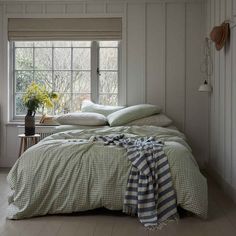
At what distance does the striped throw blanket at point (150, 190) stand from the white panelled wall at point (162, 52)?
6.90 ft

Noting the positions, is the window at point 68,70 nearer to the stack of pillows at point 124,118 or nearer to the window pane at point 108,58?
the window pane at point 108,58

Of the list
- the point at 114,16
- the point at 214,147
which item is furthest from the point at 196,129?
the point at 114,16

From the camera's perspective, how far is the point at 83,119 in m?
4.53

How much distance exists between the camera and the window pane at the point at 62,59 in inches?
Result: 209

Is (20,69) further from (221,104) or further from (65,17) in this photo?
(221,104)

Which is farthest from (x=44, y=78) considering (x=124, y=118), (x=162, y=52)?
(x=162, y=52)

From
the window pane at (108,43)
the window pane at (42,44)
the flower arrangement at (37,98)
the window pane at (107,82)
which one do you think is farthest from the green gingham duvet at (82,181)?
the window pane at (42,44)

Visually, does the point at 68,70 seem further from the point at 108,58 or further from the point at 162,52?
the point at 162,52

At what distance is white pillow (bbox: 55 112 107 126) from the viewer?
4520mm

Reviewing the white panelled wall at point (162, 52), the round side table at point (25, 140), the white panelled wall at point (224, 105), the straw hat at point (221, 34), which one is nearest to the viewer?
the white panelled wall at point (224, 105)

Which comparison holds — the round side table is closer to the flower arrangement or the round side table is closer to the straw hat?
the flower arrangement

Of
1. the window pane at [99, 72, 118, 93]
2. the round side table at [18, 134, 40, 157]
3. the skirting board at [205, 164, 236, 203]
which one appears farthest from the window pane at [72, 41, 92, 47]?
the skirting board at [205, 164, 236, 203]

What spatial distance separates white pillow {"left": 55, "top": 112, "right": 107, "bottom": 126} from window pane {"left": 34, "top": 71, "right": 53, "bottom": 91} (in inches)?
35.4

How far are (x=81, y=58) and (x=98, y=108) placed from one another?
0.85 meters
